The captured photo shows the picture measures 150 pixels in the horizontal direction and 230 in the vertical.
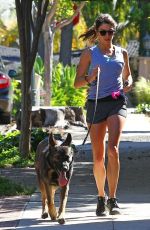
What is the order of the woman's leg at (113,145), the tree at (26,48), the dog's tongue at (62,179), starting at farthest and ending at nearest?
the tree at (26,48), the woman's leg at (113,145), the dog's tongue at (62,179)

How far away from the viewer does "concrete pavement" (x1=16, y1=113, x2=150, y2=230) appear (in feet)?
25.1

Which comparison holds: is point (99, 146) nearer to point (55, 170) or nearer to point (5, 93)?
point (55, 170)

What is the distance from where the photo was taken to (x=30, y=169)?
12.1 metres

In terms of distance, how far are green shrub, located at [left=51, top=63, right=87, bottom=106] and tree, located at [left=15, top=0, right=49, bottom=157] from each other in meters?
13.1

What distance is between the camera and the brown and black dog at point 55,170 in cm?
752

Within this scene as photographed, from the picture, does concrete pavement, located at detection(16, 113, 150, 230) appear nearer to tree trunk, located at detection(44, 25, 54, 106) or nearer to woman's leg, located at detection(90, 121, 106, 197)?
woman's leg, located at detection(90, 121, 106, 197)

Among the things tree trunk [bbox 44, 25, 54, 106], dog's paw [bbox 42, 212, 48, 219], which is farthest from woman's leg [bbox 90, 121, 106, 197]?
tree trunk [bbox 44, 25, 54, 106]

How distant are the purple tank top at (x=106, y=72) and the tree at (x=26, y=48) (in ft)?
15.2

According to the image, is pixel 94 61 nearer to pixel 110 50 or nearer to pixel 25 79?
pixel 110 50

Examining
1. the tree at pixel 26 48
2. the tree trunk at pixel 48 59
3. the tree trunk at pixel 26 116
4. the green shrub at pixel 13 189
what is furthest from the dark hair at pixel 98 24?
the tree trunk at pixel 48 59

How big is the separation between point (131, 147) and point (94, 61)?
24.3 feet

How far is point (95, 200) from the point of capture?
9.30m

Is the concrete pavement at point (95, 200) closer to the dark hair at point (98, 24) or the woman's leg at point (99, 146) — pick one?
the woman's leg at point (99, 146)

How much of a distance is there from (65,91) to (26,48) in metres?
14.9
